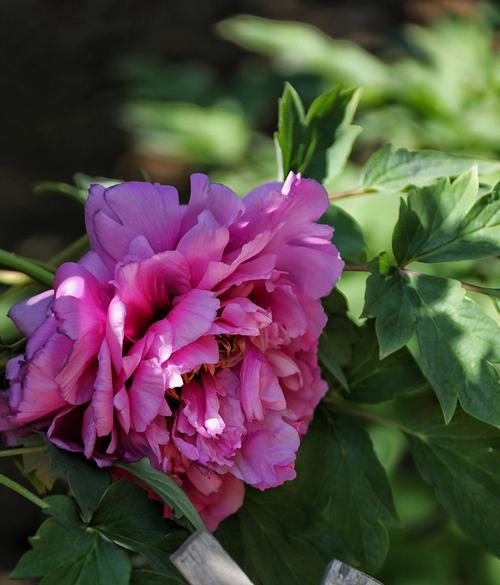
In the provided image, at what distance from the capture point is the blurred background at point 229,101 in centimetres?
179

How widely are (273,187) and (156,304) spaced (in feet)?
0.48

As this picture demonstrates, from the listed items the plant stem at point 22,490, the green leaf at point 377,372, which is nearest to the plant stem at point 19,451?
the plant stem at point 22,490

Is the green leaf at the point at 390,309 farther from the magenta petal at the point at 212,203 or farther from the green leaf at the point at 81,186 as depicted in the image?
the green leaf at the point at 81,186

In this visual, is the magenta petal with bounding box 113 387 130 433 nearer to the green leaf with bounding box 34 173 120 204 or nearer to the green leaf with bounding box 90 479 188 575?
the green leaf with bounding box 90 479 188 575

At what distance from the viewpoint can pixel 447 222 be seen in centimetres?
93

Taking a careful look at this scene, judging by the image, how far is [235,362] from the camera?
815 millimetres

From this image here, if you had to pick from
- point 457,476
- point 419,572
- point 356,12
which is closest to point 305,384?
point 457,476

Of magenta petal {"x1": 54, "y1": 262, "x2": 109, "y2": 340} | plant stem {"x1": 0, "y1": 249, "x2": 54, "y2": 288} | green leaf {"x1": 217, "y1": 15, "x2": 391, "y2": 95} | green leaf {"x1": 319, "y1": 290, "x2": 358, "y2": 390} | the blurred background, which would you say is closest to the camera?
magenta petal {"x1": 54, "y1": 262, "x2": 109, "y2": 340}

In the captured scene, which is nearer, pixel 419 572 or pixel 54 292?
pixel 54 292

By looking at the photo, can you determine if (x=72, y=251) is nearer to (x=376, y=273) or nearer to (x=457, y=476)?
(x=376, y=273)

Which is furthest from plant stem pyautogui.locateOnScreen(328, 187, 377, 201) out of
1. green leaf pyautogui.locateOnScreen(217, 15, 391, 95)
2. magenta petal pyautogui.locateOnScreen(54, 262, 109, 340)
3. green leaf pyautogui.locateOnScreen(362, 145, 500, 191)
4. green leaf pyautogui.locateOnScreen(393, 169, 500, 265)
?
green leaf pyautogui.locateOnScreen(217, 15, 391, 95)

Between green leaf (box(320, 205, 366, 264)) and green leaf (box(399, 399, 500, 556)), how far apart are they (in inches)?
7.1

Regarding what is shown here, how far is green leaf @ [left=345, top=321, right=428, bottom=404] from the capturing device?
98 centimetres

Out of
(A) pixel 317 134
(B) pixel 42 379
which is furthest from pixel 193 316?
(A) pixel 317 134
